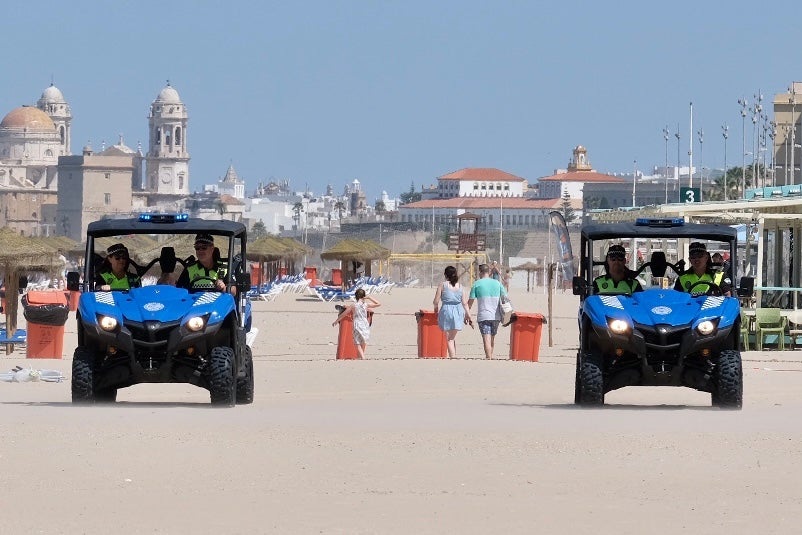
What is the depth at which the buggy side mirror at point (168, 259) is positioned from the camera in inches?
544

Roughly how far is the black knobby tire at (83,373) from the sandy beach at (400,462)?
0.49 ft

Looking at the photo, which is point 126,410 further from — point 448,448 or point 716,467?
point 716,467

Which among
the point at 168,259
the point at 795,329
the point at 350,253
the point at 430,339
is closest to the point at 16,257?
the point at 430,339

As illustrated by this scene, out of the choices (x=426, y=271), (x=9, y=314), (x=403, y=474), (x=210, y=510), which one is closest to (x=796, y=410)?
(x=403, y=474)

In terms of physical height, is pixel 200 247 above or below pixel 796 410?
above

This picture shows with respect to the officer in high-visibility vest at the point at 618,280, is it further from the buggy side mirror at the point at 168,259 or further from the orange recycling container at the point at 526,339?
the orange recycling container at the point at 526,339

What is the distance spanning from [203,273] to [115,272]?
65 centimetres

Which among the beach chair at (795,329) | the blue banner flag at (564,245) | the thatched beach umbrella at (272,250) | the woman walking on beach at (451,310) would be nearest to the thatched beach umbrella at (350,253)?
the thatched beach umbrella at (272,250)

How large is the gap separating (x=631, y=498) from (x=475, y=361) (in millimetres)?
11559

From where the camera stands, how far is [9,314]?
87.5ft

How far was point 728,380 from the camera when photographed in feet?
46.2

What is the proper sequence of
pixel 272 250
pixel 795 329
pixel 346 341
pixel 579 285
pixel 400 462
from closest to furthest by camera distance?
pixel 400 462
pixel 579 285
pixel 346 341
pixel 795 329
pixel 272 250

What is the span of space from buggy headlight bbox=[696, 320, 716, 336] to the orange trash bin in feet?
33.9

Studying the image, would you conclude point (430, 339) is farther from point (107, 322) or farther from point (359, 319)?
point (107, 322)
